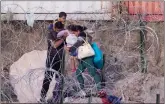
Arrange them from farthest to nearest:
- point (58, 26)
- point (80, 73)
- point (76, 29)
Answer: point (76, 29) → point (58, 26) → point (80, 73)

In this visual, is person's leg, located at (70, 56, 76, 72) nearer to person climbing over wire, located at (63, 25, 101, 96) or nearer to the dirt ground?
person climbing over wire, located at (63, 25, 101, 96)

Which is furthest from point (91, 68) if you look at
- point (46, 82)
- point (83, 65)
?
point (46, 82)

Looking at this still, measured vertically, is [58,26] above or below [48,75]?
above

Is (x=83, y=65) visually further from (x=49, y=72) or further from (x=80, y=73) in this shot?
(x=49, y=72)

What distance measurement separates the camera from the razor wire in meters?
8.08

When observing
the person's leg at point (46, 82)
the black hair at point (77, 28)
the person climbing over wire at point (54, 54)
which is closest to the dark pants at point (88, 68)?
the person climbing over wire at point (54, 54)

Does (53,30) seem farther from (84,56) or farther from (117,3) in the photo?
(117,3)

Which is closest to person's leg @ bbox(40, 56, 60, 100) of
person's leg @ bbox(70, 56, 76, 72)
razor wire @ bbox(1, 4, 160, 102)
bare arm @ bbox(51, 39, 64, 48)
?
bare arm @ bbox(51, 39, 64, 48)

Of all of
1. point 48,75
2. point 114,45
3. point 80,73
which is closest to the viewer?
point 48,75

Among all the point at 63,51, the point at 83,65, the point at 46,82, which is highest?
the point at 63,51

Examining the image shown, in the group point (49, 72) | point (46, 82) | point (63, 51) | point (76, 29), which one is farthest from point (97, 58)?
point (46, 82)

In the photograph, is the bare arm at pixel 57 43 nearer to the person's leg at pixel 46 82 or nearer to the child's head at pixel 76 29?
the child's head at pixel 76 29

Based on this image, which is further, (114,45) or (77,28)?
(114,45)

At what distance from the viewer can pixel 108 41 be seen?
8.30 meters
